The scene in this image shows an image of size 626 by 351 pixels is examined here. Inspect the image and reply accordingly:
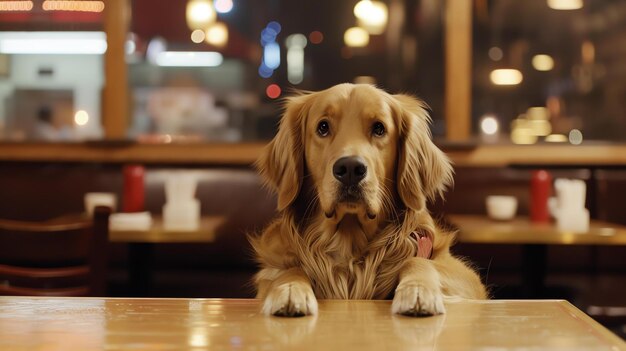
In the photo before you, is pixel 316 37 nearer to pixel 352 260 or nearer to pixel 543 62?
pixel 543 62

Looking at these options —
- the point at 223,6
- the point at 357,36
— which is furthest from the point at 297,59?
the point at 223,6

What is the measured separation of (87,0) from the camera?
6.64 metres

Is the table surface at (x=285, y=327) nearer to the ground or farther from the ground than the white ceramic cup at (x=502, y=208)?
farther from the ground

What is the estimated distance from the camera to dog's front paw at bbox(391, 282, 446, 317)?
93cm

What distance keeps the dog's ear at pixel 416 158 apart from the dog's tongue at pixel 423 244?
0.23 feet

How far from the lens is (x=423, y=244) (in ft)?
4.09

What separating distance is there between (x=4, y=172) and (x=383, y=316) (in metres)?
3.89

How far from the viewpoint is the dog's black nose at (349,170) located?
3.94 ft

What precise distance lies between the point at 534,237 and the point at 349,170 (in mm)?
1903

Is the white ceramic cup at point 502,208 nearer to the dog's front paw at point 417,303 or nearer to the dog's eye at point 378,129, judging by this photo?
the dog's eye at point 378,129

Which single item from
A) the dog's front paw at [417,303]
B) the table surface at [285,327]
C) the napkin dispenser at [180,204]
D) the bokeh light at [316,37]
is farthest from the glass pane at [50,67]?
the dog's front paw at [417,303]

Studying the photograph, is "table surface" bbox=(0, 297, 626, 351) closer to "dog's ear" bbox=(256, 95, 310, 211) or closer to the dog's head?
the dog's head

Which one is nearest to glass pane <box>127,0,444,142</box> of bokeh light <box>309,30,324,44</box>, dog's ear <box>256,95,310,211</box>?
bokeh light <box>309,30,324,44</box>

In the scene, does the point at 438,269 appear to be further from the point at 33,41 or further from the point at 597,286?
the point at 33,41
